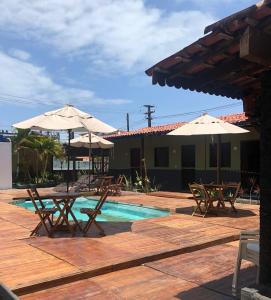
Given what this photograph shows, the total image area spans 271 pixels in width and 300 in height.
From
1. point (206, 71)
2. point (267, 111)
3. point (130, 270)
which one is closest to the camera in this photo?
point (267, 111)

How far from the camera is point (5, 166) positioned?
19.4 m

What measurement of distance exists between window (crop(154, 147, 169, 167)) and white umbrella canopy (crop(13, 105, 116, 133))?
1012 centimetres

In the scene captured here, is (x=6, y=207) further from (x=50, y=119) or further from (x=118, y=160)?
(x=118, y=160)

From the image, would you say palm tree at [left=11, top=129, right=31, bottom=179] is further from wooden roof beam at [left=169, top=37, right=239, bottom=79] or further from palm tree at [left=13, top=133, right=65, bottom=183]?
wooden roof beam at [left=169, top=37, right=239, bottom=79]

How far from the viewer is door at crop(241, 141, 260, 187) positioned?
15383 mm

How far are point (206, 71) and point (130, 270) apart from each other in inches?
114

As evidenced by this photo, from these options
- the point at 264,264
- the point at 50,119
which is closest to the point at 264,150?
the point at 264,264

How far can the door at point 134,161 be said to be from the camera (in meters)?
21.1

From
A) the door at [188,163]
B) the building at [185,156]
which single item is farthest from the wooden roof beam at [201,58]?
the door at [188,163]

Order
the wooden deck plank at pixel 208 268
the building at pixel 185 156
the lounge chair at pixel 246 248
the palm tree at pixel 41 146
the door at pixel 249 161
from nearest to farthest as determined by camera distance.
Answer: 1. the lounge chair at pixel 246 248
2. the wooden deck plank at pixel 208 268
3. the door at pixel 249 161
4. the building at pixel 185 156
5. the palm tree at pixel 41 146

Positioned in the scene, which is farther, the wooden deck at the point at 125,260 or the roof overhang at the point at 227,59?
the wooden deck at the point at 125,260

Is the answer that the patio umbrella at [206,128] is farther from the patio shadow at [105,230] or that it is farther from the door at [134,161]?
the door at [134,161]

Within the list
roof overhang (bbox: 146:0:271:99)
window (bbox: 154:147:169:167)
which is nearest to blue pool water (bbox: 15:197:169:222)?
window (bbox: 154:147:169:167)

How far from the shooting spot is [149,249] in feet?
21.1
